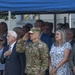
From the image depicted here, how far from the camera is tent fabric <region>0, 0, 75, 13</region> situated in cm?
790

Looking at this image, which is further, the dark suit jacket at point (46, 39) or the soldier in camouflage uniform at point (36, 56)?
the dark suit jacket at point (46, 39)

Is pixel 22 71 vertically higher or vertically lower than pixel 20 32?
lower

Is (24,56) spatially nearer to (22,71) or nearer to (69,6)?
(22,71)

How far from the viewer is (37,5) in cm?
811

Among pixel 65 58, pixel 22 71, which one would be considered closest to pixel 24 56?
pixel 22 71

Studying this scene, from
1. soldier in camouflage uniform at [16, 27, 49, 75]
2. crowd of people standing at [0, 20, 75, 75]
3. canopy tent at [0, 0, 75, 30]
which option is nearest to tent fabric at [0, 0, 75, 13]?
canopy tent at [0, 0, 75, 30]

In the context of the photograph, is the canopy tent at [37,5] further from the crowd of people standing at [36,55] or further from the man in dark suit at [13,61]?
the man in dark suit at [13,61]

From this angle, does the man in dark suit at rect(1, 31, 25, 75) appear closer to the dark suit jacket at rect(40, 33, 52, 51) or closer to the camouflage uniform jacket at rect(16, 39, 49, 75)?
the camouflage uniform jacket at rect(16, 39, 49, 75)

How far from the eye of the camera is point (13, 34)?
26.5ft

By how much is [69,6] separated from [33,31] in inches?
37.7

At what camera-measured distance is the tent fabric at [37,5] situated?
790cm

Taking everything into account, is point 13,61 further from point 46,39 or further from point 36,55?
point 46,39

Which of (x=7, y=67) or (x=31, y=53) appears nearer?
(x=31, y=53)

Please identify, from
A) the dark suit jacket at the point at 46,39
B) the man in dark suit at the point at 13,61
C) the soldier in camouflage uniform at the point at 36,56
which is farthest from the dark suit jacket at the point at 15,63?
the dark suit jacket at the point at 46,39
